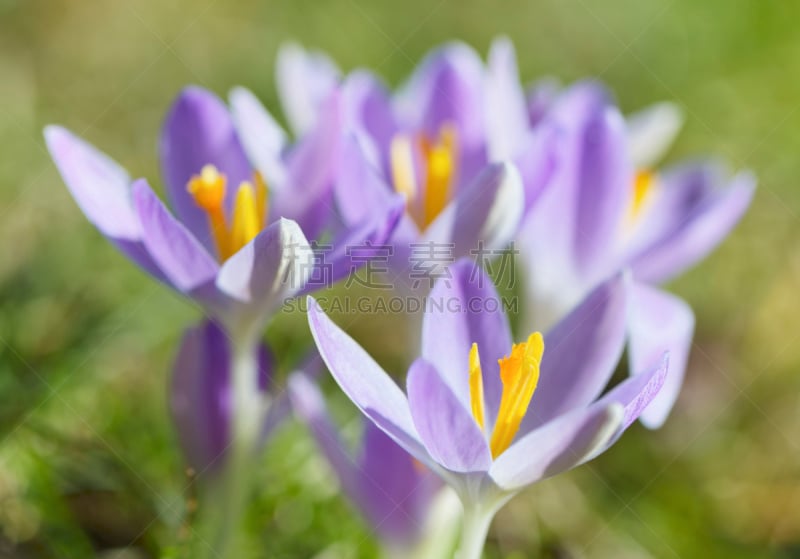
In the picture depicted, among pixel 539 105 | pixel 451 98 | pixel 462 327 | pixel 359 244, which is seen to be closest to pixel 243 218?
pixel 359 244

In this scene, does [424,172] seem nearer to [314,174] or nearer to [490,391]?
[314,174]

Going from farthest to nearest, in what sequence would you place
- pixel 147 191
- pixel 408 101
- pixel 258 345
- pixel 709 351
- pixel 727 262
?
pixel 727 262 < pixel 709 351 < pixel 408 101 < pixel 258 345 < pixel 147 191

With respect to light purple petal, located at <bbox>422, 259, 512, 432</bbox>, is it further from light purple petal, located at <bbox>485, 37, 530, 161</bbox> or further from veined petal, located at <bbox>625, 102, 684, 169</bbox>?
veined petal, located at <bbox>625, 102, 684, 169</bbox>

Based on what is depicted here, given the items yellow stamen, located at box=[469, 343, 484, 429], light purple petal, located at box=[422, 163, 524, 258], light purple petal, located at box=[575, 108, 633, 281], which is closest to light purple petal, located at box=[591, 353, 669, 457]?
yellow stamen, located at box=[469, 343, 484, 429]

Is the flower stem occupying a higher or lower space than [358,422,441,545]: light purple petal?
higher

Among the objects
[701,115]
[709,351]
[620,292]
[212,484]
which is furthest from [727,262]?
[212,484]

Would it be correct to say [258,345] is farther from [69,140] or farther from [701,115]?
[701,115]
